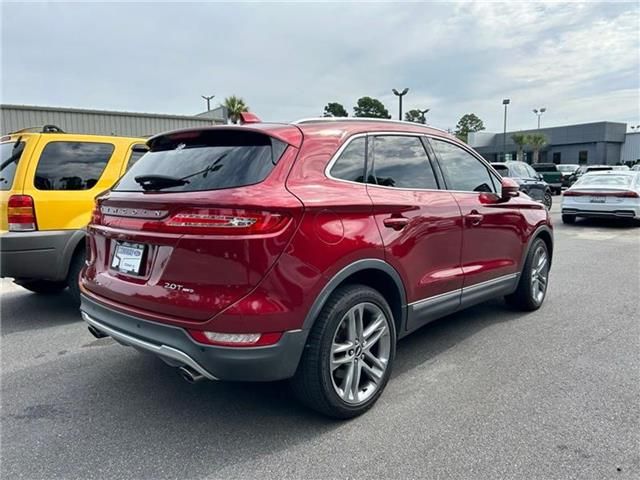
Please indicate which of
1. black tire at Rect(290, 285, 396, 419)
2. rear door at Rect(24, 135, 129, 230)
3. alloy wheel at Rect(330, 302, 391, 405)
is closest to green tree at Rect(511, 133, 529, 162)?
rear door at Rect(24, 135, 129, 230)

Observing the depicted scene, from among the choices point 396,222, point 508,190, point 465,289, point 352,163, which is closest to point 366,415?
point 396,222

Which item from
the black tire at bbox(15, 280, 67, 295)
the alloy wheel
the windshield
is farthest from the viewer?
the windshield

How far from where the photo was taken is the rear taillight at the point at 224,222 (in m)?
2.49

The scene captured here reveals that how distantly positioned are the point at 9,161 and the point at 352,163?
3.82 meters

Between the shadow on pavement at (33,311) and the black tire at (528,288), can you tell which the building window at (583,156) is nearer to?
the black tire at (528,288)

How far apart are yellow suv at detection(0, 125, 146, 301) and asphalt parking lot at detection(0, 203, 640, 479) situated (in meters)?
0.68

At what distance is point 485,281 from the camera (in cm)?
427

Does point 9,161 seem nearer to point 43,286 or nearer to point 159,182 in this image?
point 43,286

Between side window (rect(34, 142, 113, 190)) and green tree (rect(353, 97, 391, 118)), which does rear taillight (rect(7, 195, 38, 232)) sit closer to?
side window (rect(34, 142, 113, 190))

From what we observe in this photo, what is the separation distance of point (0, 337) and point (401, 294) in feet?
12.5

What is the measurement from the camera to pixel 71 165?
5.09 m

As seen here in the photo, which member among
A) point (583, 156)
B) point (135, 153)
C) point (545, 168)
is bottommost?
point (545, 168)

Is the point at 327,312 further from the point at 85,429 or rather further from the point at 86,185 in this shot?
the point at 86,185

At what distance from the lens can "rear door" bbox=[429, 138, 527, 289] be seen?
4005mm
